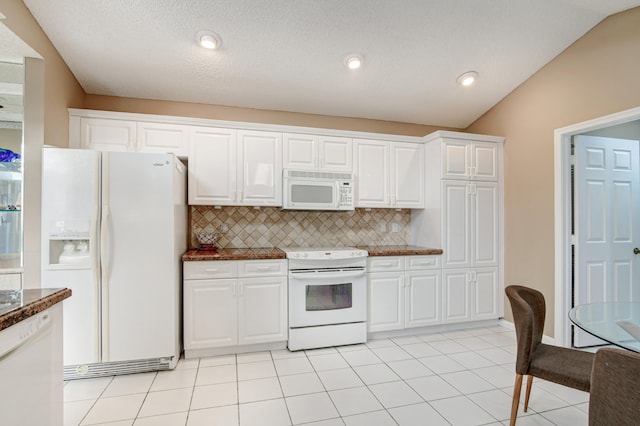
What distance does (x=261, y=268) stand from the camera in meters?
2.95

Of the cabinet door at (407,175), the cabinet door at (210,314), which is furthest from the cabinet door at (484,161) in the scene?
the cabinet door at (210,314)

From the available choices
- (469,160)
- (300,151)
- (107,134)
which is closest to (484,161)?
(469,160)

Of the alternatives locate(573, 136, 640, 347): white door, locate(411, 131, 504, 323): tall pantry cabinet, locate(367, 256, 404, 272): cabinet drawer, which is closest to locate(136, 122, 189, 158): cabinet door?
locate(367, 256, 404, 272): cabinet drawer

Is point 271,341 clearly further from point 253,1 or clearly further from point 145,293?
point 253,1

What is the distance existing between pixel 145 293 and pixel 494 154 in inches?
150

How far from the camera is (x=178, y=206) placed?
2779mm

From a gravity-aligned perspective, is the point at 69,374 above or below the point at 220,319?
below

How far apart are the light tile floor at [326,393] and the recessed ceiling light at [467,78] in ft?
8.75

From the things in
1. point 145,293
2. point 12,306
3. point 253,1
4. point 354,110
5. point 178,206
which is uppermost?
point 253,1

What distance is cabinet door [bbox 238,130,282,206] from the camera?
322cm

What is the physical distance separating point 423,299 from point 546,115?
2.23 meters

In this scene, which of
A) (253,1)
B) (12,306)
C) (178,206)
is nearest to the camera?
(12,306)

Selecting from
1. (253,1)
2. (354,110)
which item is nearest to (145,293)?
(253,1)

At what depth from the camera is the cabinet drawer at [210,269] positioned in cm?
278
